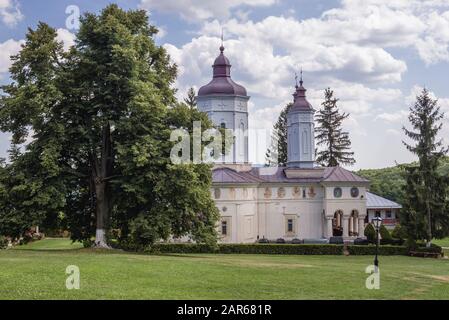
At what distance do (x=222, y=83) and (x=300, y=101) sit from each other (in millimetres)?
8577

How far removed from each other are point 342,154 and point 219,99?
28.4 m

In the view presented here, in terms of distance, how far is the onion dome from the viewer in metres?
55.1

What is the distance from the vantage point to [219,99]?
51.6 metres

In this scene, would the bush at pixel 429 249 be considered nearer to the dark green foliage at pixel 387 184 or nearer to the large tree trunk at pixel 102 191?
the large tree trunk at pixel 102 191

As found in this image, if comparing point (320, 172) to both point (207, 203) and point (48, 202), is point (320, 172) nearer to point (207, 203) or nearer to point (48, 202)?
point (207, 203)

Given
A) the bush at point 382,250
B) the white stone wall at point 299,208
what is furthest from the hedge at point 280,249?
the white stone wall at point 299,208

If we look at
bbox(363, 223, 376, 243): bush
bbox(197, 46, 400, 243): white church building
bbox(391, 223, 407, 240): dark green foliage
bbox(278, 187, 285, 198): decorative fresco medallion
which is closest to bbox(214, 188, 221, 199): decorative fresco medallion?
bbox(197, 46, 400, 243): white church building

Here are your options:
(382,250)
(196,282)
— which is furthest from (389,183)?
(196,282)

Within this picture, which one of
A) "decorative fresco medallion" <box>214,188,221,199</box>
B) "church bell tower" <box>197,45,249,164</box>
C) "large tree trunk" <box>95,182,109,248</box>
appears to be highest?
"church bell tower" <box>197,45,249,164</box>

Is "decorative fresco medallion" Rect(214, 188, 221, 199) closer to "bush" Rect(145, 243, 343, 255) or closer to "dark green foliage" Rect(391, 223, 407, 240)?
"bush" Rect(145, 243, 343, 255)

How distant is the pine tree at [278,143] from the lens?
74.6 metres

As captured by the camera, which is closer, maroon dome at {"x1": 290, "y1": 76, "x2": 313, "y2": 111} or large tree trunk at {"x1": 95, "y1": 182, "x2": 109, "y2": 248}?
large tree trunk at {"x1": 95, "y1": 182, "x2": 109, "y2": 248}

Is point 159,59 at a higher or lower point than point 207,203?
higher

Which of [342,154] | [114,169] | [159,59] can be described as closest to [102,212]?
[114,169]
